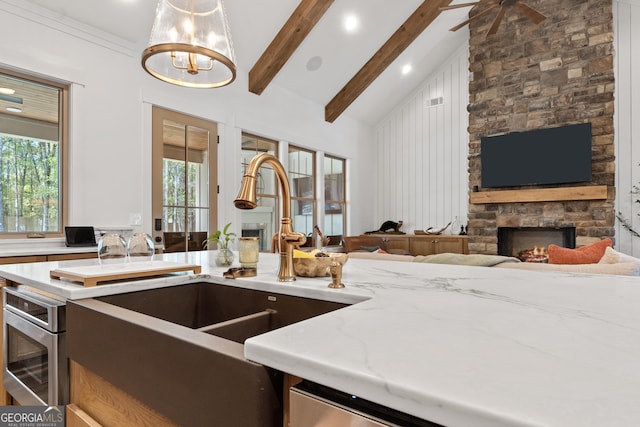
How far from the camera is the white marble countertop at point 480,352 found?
39cm

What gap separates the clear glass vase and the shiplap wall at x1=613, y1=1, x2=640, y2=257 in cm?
527

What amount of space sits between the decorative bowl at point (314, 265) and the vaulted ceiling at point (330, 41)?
11.3 ft

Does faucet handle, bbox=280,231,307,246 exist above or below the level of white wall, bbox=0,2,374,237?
below

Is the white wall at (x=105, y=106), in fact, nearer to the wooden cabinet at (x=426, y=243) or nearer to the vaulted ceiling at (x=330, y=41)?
the vaulted ceiling at (x=330, y=41)

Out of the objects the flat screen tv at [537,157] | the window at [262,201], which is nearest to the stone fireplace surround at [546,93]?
the flat screen tv at [537,157]

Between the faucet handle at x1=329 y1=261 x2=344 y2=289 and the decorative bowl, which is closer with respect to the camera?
the faucet handle at x1=329 y1=261 x2=344 y2=289

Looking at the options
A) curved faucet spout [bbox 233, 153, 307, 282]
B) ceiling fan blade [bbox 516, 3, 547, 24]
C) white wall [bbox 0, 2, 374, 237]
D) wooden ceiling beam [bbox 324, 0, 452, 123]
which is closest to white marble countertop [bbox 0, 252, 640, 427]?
curved faucet spout [bbox 233, 153, 307, 282]

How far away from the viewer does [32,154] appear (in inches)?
128

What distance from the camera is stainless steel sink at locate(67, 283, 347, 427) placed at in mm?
577

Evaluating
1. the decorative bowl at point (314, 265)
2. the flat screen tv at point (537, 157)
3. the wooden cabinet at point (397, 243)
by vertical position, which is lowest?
the wooden cabinet at point (397, 243)

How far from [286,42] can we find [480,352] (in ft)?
14.9

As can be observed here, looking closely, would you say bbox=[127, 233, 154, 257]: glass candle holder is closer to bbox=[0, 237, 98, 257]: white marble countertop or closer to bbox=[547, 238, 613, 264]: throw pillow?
bbox=[0, 237, 98, 257]: white marble countertop

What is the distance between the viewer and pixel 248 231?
5102mm

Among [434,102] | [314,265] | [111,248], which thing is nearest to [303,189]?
[434,102]
